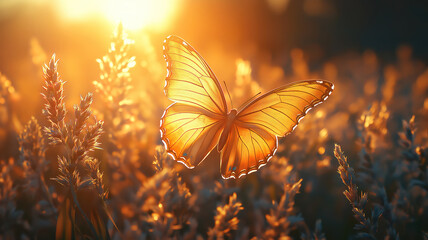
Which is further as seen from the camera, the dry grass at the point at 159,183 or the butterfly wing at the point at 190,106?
the butterfly wing at the point at 190,106

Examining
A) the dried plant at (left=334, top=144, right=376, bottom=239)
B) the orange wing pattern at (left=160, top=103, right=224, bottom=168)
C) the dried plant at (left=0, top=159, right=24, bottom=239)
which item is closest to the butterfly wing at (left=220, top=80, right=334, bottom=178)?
the orange wing pattern at (left=160, top=103, right=224, bottom=168)

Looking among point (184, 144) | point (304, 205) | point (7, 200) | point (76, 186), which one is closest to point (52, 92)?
point (76, 186)

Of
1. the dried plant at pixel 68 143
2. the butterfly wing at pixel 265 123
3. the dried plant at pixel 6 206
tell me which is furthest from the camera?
the butterfly wing at pixel 265 123

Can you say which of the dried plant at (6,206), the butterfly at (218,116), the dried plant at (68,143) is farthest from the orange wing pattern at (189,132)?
the dried plant at (6,206)

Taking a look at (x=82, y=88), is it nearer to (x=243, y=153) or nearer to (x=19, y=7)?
(x=243, y=153)

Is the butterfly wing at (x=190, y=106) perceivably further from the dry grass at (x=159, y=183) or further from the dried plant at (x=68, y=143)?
the dried plant at (x=68, y=143)

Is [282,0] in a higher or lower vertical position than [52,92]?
higher

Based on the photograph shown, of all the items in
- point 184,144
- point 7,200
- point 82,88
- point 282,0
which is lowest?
point 7,200
